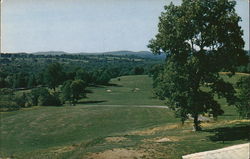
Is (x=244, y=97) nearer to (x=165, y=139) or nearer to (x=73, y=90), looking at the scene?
(x=165, y=139)

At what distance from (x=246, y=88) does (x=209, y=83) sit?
4.13 metres

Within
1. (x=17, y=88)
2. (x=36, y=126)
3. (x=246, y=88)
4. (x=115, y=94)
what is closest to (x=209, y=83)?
(x=246, y=88)

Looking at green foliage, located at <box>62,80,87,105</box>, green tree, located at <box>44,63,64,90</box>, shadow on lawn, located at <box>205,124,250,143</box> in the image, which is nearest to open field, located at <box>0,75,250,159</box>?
shadow on lawn, located at <box>205,124,250,143</box>

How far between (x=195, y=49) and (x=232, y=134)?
1010 centimetres

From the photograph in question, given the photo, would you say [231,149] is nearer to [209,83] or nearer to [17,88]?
[209,83]

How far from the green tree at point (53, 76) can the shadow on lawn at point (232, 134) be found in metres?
116

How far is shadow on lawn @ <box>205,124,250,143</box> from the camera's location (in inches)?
1352

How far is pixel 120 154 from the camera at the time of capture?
2925 centimetres

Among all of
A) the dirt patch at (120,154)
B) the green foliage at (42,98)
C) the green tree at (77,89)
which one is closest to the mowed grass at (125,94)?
the green tree at (77,89)

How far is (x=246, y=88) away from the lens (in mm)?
37406

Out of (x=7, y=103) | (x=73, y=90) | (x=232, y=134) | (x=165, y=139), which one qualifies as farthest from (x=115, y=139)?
(x=73, y=90)

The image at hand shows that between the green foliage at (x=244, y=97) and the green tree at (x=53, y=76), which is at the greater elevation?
the green foliage at (x=244, y=97)

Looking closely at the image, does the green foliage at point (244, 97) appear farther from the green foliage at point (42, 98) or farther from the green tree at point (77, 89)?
the green foliage at point (42, 98)

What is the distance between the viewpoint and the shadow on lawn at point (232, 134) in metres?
34.3
